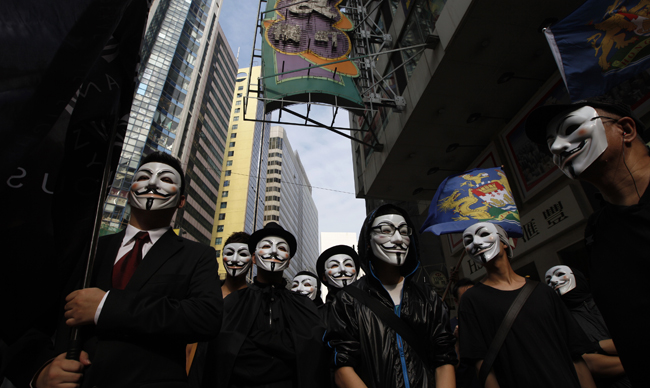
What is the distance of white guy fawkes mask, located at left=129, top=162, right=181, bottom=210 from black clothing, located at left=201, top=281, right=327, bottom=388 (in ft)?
4.43

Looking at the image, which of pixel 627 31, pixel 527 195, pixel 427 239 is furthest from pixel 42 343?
pixel 427 239

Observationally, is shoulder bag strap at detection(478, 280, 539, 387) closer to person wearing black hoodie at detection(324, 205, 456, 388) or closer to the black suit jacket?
person wearing black hoodie at detection(324, 205, 456, 388)

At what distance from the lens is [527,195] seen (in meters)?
10.4

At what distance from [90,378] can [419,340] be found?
1.83 metres

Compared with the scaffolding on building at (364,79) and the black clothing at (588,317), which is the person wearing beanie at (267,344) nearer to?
the black clothing at (588,317)

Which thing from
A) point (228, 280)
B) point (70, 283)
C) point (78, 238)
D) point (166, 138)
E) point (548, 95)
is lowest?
point (70, 283)

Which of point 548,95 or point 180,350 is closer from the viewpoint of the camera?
point 180,350

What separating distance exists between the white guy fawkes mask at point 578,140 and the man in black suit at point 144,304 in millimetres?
2177

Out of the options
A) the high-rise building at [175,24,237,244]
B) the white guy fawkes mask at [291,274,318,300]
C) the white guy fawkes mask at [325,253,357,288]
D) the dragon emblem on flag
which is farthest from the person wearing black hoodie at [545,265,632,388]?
the high-rise building at [175,24,237,244]

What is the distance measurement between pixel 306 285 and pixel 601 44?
615cm

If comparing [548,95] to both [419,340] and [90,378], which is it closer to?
[419,340]

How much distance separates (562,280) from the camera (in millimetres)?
4223

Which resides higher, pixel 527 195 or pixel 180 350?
pixel 527 195

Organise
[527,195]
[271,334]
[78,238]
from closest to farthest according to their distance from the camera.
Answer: [78,238], [271,334], [527,195]
